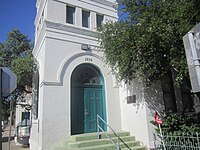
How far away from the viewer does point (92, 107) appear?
7.80 meters

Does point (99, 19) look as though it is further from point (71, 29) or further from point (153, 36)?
point (153, 36)

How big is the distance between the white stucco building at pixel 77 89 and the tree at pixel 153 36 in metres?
1.42

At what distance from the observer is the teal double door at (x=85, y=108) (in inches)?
290

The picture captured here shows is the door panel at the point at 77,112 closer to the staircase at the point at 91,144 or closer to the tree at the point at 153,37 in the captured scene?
the staircase at the point at 91,144

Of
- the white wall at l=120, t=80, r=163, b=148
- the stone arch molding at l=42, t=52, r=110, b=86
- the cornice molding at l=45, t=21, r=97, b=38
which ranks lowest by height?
the white wall at l=120, t=80, r=163, b=148

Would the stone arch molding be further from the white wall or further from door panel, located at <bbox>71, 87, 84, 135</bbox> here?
the white wall

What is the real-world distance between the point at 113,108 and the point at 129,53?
128 inches

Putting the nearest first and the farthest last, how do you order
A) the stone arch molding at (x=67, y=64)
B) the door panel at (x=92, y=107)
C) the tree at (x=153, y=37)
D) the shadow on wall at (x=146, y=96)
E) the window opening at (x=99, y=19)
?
the tree at (x=153, y=37), the shadow on wall at (x=146, y=96), the stone arch molding at (x=67, y=64), the door panel at (x=92, y=107), the window opening at (x=99, y=19)

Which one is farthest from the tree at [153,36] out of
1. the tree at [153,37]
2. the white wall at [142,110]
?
the white wall at [142,110]

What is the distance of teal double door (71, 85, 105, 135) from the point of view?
24.2ft

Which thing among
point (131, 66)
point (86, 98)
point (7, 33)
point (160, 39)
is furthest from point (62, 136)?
point (7, 33)

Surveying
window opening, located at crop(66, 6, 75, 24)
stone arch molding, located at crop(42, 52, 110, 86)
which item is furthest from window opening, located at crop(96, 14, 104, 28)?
stone arch molding, located at crop(42, 52, 110, 86)

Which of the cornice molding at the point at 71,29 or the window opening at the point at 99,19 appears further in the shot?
the window opening at the point at 99,19

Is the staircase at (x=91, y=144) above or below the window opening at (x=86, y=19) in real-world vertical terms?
below
